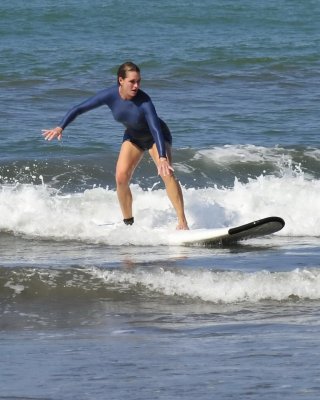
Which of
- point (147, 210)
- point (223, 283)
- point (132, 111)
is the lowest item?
point (223, 283)

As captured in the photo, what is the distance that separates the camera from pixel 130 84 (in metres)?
10.0

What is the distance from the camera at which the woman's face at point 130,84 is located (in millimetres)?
9984

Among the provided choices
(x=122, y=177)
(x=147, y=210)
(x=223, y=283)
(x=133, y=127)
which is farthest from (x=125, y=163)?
(x=223, y=283)

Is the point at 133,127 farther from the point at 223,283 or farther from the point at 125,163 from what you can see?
the point at 223,283

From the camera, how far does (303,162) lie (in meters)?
15.7

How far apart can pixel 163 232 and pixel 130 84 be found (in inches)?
64.4

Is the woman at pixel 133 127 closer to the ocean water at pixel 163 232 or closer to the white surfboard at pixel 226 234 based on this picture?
the white surfboard at pixel 226 234

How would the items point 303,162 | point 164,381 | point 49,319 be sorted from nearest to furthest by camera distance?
point 164,381 → point 49,319 → point 303,162

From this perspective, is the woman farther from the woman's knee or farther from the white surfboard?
the white surfboard

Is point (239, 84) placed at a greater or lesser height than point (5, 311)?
greater

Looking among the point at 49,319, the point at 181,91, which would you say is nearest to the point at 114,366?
the point at 49,319

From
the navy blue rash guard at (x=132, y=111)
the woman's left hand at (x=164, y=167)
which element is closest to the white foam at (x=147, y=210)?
the navy blue rash guard at (x=132, y=111)

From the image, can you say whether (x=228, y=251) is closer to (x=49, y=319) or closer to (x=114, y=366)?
(x=49, y=319)

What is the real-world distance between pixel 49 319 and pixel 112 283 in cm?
98
